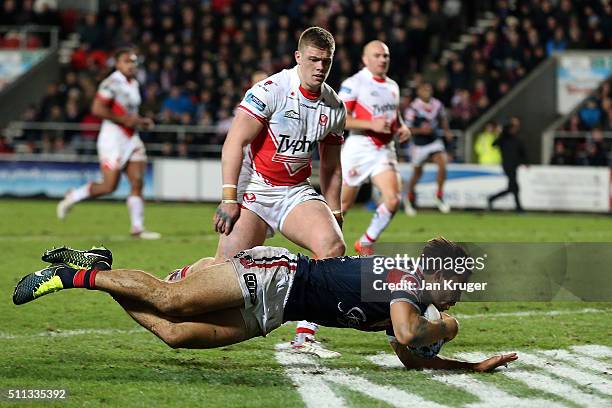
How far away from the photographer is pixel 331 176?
27.8 feet

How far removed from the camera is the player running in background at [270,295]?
22.4 feet

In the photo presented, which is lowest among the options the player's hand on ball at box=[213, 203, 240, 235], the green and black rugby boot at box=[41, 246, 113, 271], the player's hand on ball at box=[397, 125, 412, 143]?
the green and black rugby boot at box=[41, 246, 113, 271]

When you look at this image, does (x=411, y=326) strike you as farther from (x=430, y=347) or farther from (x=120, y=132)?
(x=120, y=132)

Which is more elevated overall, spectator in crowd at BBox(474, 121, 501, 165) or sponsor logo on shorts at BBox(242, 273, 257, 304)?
spectator in crowd at BBox(474, 121, 501, 165)

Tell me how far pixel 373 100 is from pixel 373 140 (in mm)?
490

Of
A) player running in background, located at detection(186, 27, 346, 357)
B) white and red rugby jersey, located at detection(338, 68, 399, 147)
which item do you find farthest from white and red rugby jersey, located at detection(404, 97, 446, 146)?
player running in background, located at detection(186, 27, 346, 357)

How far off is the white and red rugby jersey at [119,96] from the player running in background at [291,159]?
24.6ft

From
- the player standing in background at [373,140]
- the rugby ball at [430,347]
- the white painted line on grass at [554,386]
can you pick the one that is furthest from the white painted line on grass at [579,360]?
the player standing in background at [373,140]

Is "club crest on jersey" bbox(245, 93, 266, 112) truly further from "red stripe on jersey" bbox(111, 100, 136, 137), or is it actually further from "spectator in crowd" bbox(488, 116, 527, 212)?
"spectator in crowd" bbox(488, 116, 527, 212)

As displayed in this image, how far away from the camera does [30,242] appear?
15.2 metres

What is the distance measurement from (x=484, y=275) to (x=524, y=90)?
18.7 meters

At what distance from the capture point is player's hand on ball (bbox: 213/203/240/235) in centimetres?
751

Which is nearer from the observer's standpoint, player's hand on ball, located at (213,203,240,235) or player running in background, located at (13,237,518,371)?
player running in background, located at (13,237,518,371)

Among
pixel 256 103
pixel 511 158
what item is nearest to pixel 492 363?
pixel 256 103
